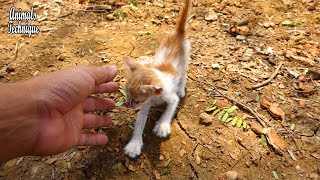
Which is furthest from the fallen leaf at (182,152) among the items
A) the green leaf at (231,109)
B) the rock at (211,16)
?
the rock at (211,16)

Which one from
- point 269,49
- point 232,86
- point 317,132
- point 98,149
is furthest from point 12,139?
point 269,49

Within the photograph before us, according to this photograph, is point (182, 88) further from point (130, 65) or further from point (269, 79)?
point (269, 79)

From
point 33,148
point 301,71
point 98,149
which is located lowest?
point 98,149

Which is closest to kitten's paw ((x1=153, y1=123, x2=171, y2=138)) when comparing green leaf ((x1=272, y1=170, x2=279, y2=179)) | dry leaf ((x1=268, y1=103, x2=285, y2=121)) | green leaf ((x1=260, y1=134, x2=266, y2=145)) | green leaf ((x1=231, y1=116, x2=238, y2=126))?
green leaf ((x1=231, y1=116, x2=238, y2=126))

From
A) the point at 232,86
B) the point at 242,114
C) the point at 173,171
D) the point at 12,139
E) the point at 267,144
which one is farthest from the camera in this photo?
the point at 232,86

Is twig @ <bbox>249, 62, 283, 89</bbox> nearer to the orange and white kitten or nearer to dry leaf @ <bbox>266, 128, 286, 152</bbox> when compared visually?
dry leaf @ <bbox>266, 128, 286, 152</bbox>

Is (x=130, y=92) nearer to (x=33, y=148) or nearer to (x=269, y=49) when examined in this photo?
(x=33, y=148)
